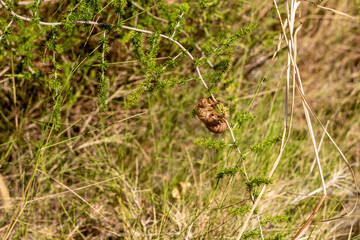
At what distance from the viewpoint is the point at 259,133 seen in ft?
6.26

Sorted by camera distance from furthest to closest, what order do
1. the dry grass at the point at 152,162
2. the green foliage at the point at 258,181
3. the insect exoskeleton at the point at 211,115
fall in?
the dry grass at the point at 152,162 → the insect exoskeleton at the point at 211,115 → the green foliage at the point at 258,181

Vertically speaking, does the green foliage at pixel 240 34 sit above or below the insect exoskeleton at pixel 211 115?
above

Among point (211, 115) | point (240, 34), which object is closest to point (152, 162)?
point (211, 115)

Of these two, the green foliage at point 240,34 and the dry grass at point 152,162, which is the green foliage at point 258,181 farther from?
the green foliage at point 240,34

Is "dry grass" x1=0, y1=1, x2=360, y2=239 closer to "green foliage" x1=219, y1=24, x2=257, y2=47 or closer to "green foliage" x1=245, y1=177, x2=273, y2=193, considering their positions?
"green foliage" x1=245, y1=177, x2=273, y2=193

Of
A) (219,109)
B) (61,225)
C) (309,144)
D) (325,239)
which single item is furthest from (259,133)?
(61,225)

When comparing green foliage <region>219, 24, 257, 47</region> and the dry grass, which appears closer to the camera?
green foliage <region>219, 24, 257, 47</region>

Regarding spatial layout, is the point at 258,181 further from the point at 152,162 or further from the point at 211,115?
the point at 152,162

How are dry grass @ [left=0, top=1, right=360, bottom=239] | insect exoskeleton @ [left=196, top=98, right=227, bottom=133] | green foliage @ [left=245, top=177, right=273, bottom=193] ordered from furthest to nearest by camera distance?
dry grass @ [left=0, top=1, right=360, bottom=239] < insect exoskeleton @ [left=196, top=98, right=227, bottom=133] < green foliage @ [left=245, top=177, right=273, bottom=193]

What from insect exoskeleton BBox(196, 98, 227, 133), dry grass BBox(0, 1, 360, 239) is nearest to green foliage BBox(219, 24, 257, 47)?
insect exoskeleton BBox(196, 98, 227, 133)

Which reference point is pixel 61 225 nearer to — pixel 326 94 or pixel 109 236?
pixel 109 236

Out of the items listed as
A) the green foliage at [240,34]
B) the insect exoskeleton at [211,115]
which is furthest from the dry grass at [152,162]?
the green foliage at [240,34]

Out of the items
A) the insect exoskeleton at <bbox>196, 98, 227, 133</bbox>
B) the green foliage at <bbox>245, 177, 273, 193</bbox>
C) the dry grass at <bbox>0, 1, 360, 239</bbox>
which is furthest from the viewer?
the dry grass at <bbox>0, 1, 360, 239</bbox>

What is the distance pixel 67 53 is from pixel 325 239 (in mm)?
1891
